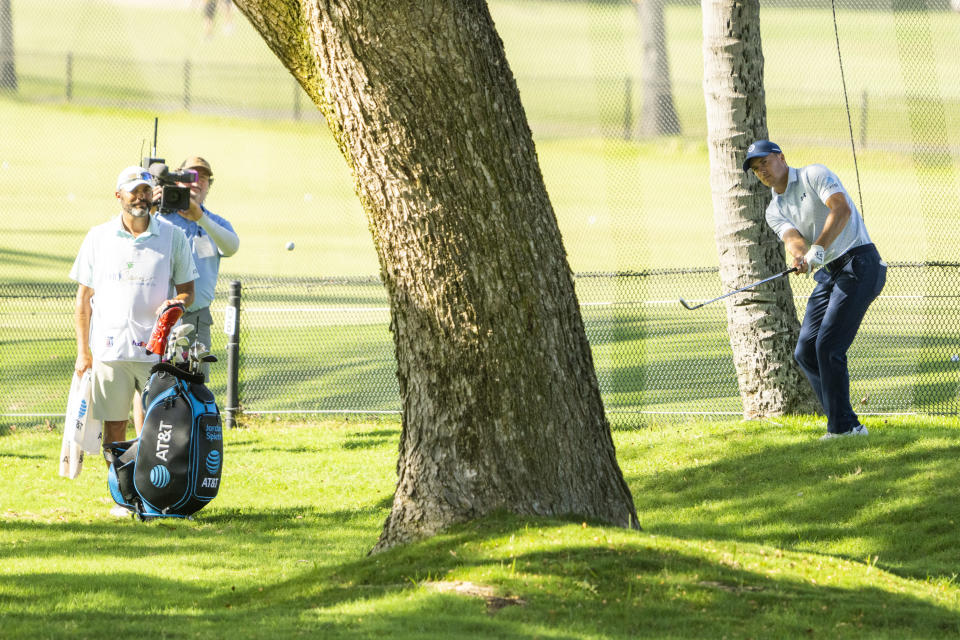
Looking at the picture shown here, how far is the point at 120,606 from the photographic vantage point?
546 centimetres

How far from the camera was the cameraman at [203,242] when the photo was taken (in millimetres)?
9086

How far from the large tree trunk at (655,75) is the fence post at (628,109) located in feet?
0.69

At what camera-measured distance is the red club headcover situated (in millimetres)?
7469

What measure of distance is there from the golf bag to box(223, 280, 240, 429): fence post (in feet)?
12.1

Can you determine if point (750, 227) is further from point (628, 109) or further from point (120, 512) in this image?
point (628, 109)

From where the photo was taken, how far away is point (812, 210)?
8008mm

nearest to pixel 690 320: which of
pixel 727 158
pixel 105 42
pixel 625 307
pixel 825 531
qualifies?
pixel 625 307

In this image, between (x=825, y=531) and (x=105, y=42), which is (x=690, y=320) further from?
(x=105, y=42)

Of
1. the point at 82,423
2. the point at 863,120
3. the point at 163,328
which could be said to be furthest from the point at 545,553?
the point at 863,120

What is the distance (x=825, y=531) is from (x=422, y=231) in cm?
297

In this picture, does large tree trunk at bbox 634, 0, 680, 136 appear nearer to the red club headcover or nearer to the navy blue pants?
the navy blue pants

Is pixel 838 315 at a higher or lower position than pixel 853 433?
higher

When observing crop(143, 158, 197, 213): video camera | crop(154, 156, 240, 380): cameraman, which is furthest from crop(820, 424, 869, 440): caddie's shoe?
crop(143, 158, 197, 213): video camera

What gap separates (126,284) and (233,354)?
11.7ft
